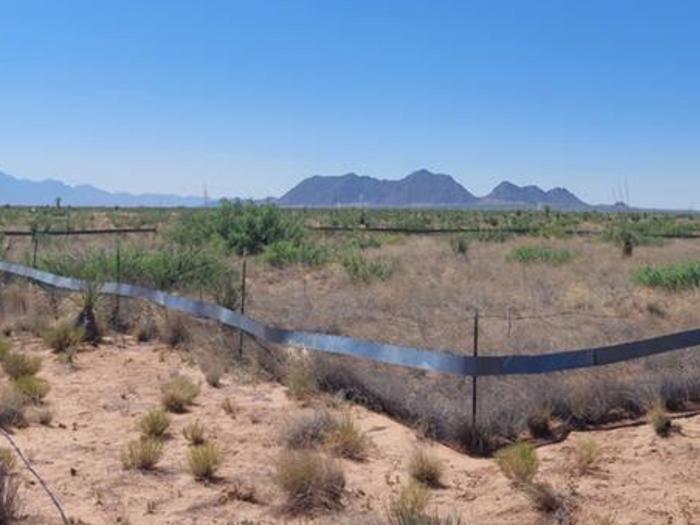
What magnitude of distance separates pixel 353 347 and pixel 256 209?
24.5 meters

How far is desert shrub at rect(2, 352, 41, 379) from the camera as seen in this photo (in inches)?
480

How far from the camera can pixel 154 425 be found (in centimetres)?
954

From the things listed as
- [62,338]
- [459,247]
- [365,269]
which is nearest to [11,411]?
[62,338]

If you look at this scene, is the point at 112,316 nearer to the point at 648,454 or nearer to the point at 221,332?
the point at 221,332

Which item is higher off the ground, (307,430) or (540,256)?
(540,256)

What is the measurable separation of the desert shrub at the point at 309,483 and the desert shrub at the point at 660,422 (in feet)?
11.6

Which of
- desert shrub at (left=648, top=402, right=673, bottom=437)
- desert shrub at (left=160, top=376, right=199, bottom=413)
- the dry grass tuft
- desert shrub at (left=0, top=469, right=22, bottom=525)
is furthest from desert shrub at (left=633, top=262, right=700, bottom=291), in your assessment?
desert shrub at (left=0, top=469, right=22, bottom=525)

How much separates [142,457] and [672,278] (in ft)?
51.0

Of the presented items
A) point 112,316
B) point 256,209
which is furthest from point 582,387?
point 256,209

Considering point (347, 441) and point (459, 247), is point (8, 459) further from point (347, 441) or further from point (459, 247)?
point (459, 247)

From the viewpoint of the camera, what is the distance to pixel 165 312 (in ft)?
50.2

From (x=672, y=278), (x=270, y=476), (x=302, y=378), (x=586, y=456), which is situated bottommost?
(x=270, y=476)

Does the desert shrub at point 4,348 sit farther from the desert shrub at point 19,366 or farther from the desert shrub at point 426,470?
the desert shrub at point 426,470

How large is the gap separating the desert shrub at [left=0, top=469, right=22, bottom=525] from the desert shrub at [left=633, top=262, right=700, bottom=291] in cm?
1642
